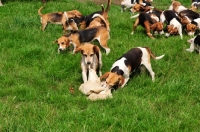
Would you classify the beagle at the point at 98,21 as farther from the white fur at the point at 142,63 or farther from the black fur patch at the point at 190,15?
the black fur patch at the point at 190,15

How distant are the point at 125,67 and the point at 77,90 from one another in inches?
44.8

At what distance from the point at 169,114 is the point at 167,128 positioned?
61 cm

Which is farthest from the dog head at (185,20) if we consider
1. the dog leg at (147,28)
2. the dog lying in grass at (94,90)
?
the dog lying in grass at (94,90)

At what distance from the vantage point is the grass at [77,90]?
5.59 metres

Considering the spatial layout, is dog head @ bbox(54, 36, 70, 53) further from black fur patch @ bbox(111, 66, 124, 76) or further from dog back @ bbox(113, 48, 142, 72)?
black fur patch @ bbox(111, 66, 124, 76)

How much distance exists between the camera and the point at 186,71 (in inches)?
306

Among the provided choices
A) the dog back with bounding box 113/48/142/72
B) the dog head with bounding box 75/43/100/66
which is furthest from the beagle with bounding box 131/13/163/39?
the dog head with bounding box 75/43/100/66

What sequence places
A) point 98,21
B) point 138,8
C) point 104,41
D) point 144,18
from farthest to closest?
point 138,8 < point 144,18 < point 98,21 < point 104,41

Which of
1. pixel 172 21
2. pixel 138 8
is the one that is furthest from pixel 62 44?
pixel 138 8

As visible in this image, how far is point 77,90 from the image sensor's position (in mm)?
7176

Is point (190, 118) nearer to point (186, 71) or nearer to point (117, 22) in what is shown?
point (186, 71)

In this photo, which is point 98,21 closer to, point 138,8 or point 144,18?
point 144,18

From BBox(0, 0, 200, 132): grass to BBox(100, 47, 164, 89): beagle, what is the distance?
21 centimetres

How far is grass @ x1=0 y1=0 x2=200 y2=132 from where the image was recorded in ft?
18.4
